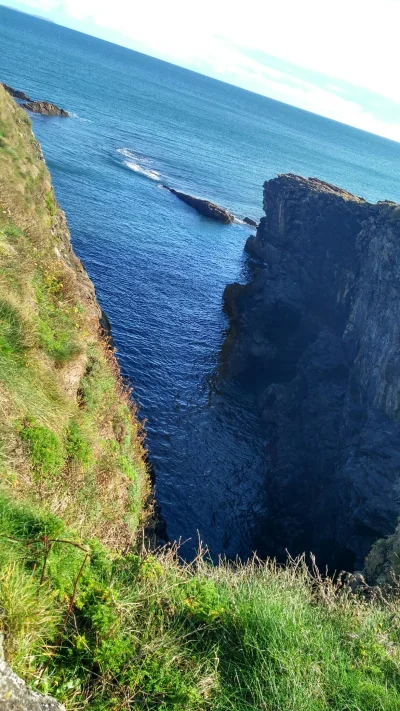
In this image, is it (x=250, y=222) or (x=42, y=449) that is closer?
(x=42, y=449)

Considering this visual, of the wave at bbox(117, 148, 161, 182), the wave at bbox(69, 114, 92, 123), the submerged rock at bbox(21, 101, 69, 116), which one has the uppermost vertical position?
the wave at bbox(69, 114, 92, 123)

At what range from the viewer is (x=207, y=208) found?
87.1 metres

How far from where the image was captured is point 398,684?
28.0 feet

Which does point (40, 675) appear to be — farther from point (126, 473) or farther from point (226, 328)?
point (226, 328)

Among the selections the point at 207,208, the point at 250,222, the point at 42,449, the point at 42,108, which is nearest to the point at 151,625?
the point at 42,449

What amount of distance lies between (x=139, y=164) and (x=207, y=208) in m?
22.0

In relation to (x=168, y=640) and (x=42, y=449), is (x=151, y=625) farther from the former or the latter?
(x=42, y=449)

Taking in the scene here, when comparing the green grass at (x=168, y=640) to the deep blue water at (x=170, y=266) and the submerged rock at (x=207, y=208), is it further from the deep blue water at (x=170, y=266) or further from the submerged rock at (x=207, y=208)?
the submerged rock at (x=207, y=208)

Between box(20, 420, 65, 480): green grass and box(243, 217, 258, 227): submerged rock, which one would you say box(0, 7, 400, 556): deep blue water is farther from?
box(20, 420, 65, 480): green grass

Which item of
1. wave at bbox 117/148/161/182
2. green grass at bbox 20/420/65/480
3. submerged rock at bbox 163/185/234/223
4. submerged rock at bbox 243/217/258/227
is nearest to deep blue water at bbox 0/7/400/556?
wave at bbox 117/148/161/182

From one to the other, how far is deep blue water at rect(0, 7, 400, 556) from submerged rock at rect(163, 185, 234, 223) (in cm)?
257

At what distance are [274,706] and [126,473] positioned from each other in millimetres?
13641

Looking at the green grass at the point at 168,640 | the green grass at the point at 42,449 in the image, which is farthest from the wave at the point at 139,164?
the green grass at the point at 168,640

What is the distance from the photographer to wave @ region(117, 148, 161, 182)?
9356 cm
